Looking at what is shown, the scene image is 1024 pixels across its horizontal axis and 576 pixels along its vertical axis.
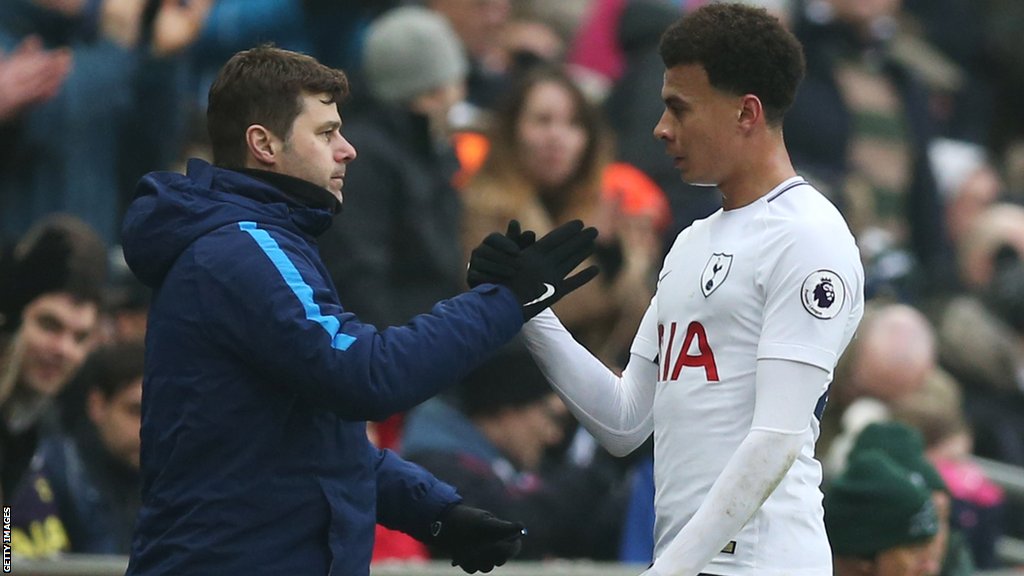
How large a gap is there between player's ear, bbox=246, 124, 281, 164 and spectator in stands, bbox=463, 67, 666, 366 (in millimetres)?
3560

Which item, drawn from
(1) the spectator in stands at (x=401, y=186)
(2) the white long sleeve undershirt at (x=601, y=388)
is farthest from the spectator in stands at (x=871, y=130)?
(2) the white long sleeve undershirt at (x=601, y=388)

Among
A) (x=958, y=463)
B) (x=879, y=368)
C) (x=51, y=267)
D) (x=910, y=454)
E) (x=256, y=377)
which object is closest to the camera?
(x=256, y=377)

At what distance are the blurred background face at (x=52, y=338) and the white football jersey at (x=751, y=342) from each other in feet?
9.00

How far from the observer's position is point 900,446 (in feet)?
19.4

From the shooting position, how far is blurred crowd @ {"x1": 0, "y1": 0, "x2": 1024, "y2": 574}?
6344 millimetres

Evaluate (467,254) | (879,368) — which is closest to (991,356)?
(879,368)

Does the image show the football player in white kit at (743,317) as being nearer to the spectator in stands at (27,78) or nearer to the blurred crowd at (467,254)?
the blurred crowd at (467,254)

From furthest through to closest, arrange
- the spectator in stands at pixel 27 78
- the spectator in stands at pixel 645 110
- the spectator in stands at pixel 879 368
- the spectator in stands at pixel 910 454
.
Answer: the spectator in stands at pixel 645 110 → the spectator in stands at pixel 879 368 → the spectator in stands at pixel 27 78 → the spectator in stands at pixel 910 454

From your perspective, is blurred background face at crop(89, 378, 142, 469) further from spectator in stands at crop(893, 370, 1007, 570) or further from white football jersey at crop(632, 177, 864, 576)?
spectator in stands at crop(893, 370, 1007, 570)

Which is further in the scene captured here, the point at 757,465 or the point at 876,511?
the point at 876,511

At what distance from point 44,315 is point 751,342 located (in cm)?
308

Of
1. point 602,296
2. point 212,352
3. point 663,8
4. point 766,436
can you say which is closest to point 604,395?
point 766,436

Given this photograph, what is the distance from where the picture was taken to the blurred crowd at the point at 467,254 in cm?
634

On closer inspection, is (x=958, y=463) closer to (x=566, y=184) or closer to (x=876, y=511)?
(x=566, y=184)
